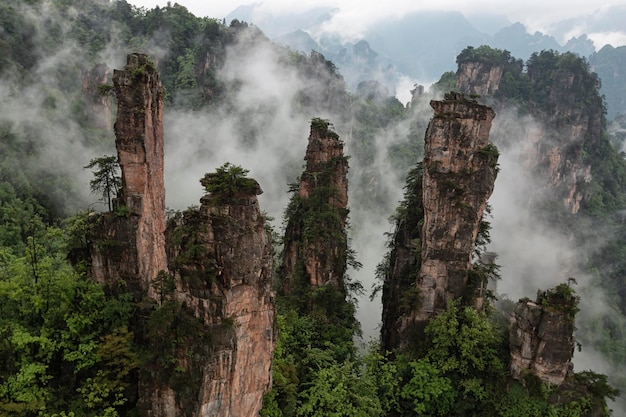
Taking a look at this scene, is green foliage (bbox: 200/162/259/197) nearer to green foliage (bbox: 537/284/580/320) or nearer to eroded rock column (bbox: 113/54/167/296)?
eroded rock column (bbox: 113/54/167/296)

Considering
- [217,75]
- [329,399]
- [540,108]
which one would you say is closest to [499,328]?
[329,399]

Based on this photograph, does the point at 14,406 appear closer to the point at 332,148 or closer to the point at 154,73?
the point at 154,73

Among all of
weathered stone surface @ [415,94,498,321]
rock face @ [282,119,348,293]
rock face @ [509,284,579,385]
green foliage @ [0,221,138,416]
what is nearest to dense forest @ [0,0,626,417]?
green foliage @ [0,221,138,416]

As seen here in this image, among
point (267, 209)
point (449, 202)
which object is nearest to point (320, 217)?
point (449, 202)

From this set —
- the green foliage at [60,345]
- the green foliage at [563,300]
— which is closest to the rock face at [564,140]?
the green foliage at [563,300]

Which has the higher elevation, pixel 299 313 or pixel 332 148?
pixel 332 148

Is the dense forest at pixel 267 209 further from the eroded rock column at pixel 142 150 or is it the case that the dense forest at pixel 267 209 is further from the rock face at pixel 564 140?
the eroded rock column at pixel 142 150
